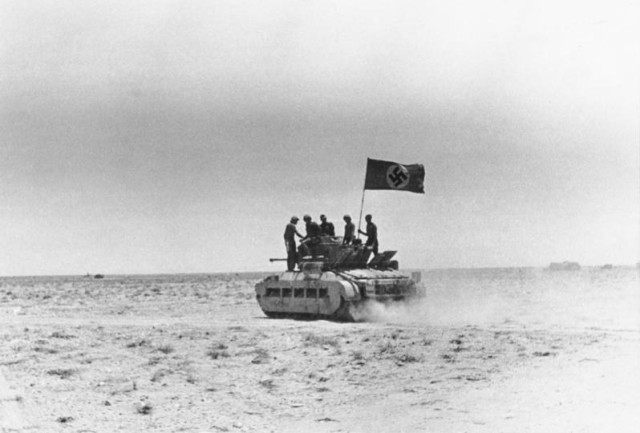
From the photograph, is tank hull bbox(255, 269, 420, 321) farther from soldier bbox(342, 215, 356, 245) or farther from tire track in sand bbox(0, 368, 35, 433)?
tire track in sand bbox(0, 368, 35, 433)

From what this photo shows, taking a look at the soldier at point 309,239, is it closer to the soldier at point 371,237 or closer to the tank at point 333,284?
the tank at point 333,284

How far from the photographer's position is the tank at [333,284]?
71.7 feet

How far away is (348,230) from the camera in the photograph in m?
23.6

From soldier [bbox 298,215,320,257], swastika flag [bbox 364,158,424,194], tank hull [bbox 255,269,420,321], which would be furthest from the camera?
soldier [bbox 298,215,320,257]

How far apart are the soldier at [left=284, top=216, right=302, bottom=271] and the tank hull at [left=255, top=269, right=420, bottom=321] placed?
0.45 m

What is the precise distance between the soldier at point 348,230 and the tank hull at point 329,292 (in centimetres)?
122

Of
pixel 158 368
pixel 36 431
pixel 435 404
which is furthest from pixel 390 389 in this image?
pixel 36 431

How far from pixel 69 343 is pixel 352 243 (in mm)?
9410

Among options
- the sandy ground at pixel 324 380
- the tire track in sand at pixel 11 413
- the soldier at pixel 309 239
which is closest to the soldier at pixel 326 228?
the soldier at pixel 309 239

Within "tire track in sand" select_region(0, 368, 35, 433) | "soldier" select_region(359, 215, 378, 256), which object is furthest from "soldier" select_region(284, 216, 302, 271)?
"tire track in sand" select_region(0, 368, 35, 433)

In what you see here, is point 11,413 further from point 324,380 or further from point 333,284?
point 333,284

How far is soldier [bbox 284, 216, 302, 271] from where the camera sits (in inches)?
931

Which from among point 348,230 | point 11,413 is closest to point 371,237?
point 348,230

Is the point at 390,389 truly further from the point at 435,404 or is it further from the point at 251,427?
the point at 251,427
